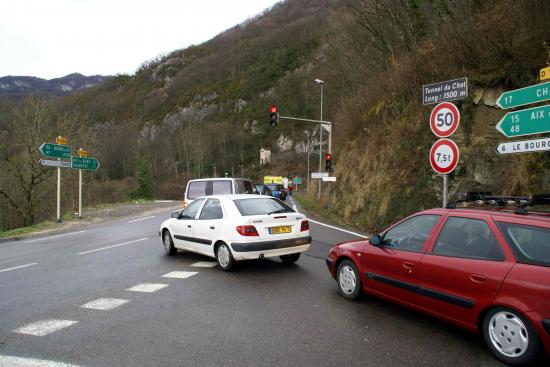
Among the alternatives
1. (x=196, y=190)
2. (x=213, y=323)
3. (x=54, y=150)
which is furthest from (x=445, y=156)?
(x=54, y=150)

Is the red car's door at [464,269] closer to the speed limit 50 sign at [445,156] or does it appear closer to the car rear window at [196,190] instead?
the speed limit 50 sign at [445,156]

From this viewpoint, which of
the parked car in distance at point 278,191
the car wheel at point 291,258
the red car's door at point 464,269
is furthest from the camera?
the parked car in distance at point 278,191

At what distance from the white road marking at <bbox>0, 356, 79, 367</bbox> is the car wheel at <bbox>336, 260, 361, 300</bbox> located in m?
3.50

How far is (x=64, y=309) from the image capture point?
18.6 feet

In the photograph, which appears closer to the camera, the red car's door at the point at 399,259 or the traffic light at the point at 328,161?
the red car's door at the point at 399,259

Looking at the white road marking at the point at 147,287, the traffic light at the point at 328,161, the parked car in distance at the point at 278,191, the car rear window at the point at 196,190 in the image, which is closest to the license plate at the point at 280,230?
the white road marking at the point at 147,287

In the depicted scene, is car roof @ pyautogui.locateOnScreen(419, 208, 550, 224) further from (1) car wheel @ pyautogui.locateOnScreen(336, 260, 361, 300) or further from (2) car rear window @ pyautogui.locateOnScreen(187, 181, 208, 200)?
(2) car rear window @ pyautogui.locateOnScreen(187, 181, 208, 200)

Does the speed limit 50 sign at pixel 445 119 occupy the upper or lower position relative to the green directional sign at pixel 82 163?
upper

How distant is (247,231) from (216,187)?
7.11m

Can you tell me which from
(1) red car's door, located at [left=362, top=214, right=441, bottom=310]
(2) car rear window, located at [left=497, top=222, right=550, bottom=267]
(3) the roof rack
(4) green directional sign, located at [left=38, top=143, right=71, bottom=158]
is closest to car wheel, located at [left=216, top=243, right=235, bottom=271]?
(1) red car's door, located at [left=362, top=214, right=441, bottom=310]

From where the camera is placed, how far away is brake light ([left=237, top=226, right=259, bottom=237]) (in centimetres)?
753

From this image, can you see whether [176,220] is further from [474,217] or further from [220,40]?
[220,40]

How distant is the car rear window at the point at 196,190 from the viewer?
1474 cm

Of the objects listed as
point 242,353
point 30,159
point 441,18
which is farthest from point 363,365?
point 30,159
